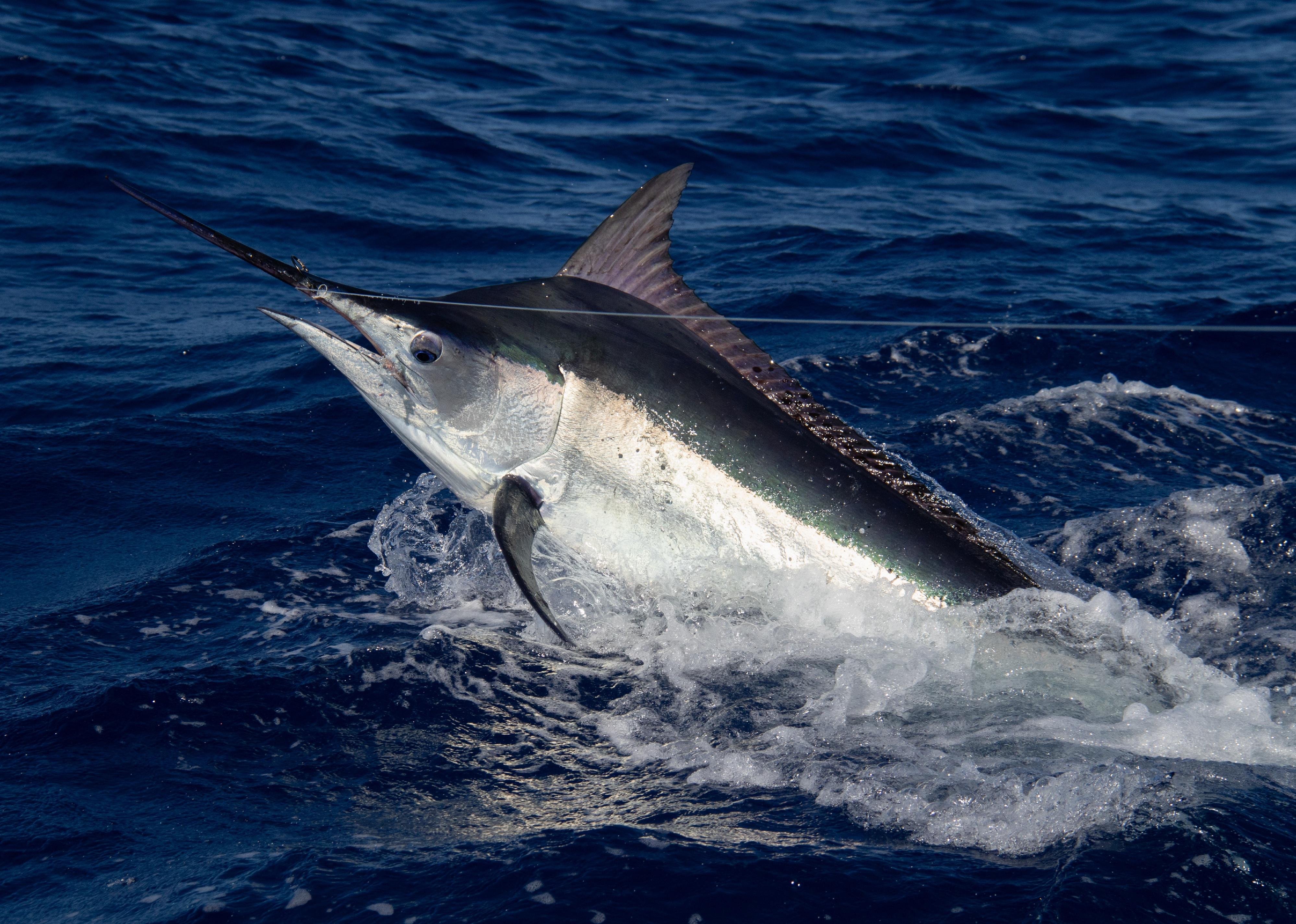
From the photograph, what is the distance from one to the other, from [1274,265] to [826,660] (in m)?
8.18

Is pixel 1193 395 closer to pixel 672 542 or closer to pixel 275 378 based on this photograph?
pixel 672 542

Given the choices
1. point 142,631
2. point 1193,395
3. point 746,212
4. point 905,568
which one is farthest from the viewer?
point 746,212

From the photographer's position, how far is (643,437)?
445 centimetres

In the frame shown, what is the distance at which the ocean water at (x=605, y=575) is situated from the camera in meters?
3.49

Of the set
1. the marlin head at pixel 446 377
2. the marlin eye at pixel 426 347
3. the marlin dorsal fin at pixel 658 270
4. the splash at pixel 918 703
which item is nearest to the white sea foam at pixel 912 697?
the splash at pixel 918 703

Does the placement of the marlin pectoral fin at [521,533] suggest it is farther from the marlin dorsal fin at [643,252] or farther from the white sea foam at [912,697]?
the marlin dorsal fin at [643,252]

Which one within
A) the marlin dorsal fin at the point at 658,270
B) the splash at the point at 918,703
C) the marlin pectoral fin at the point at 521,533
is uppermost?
the marlin dorsal fin at the point at 658,270

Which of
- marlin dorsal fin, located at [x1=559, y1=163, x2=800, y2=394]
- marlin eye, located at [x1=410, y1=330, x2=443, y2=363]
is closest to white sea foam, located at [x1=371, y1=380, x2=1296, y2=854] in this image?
marlin dorsal fin, located at [x1=559, y1=163, x2=800, y2=394]

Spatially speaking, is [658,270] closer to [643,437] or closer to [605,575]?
[643,437]

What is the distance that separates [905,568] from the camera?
173 inches

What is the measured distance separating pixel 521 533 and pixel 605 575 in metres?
0.51

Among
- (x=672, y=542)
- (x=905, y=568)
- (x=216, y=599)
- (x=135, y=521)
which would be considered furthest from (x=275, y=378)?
(x=905, y=568)

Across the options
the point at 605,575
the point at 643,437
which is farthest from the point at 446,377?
the point at 605,575

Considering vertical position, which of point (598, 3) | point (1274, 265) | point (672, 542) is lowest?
point (672, 542)
